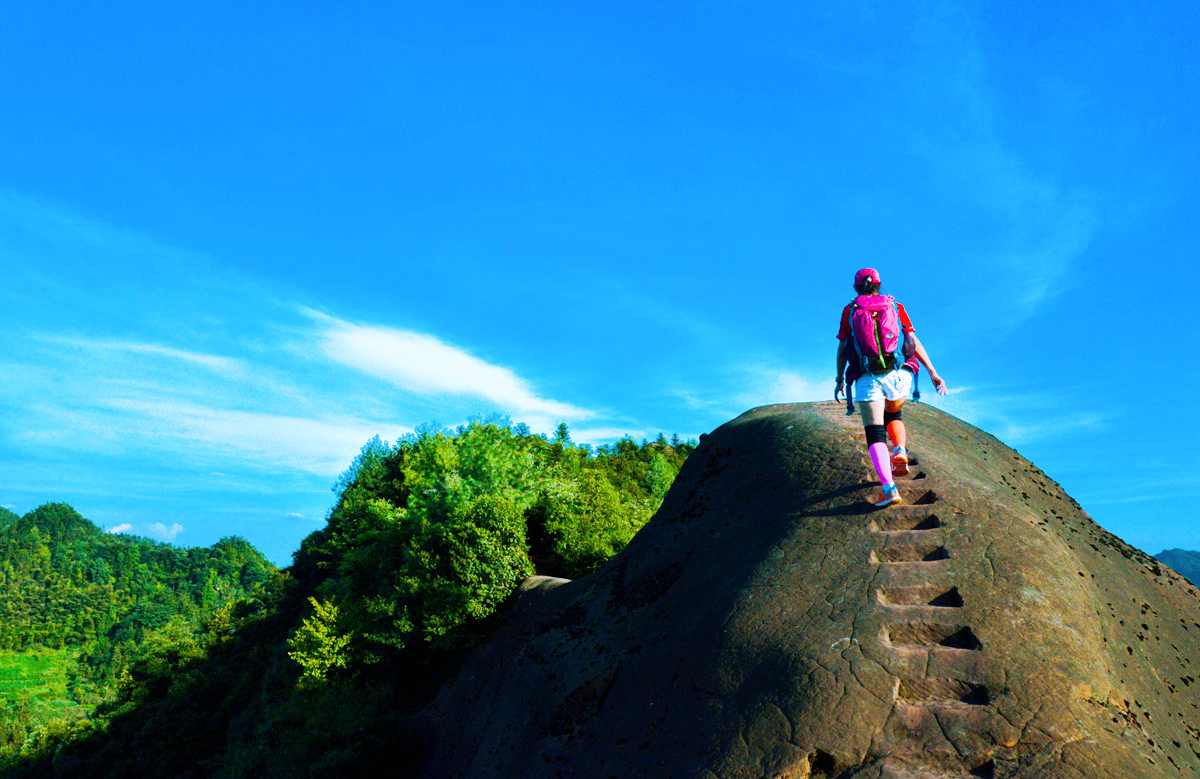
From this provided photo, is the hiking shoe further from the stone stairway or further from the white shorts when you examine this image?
the white shorts

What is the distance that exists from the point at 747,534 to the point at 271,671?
3832cm

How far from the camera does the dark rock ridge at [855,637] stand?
831 centimetres

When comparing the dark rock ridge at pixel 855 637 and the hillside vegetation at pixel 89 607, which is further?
the hillside vegetation at pixel 89 607

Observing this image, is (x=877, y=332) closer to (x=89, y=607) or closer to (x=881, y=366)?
(x=881, y=366)

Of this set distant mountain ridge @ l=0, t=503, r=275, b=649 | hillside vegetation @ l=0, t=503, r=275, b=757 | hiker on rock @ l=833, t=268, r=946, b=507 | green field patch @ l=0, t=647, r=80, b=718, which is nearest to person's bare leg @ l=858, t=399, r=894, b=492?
hiker on rock @ l=833, t=268, r=946, b=507

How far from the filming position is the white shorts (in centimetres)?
1155

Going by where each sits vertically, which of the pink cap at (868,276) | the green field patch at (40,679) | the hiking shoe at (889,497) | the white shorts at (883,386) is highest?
the pink cap at (868,276)

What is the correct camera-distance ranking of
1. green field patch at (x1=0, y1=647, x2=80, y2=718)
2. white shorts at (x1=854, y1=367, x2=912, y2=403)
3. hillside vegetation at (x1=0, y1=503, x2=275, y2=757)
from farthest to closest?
hillside vegetation at (x1=0, y1=503, x2=275, y2=757) → green field patch at (x1=0, y1=647, x2=80, y2=718) → white shorts at (x1=854, y1=367, x2=912, y2=403)

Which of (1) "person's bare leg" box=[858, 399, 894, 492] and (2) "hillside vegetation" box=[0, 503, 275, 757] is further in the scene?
(2) "hillside vegetation" box=[0, 503, 275, 757]

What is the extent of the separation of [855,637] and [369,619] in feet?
63.5

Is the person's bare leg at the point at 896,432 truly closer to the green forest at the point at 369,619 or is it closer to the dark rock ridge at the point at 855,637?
the dark rock ridge at the point at 855,637

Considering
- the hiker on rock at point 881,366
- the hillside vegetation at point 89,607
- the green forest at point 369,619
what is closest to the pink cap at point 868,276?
the hiker on rock at point 881,366

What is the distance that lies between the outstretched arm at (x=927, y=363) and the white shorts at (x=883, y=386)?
287mm

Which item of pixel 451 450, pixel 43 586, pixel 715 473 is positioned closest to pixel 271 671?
pixel 451 450
